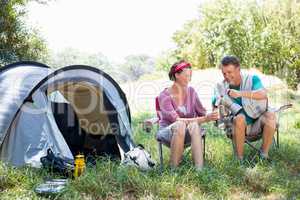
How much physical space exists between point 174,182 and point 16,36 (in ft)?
21.7

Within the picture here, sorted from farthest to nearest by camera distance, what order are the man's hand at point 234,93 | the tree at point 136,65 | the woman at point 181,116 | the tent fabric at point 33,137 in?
1. the tree at point 136,65
2. the man's hand at point 234,93
3. the tent fabric at point 33,137
4. the woman at point 181,116

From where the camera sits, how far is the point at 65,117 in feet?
17.7

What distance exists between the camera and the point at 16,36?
918 centimetres

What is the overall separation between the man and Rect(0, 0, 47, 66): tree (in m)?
5.66

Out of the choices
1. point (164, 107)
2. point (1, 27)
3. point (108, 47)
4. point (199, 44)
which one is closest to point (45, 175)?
point (164, 107)

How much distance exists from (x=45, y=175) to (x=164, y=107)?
4.15ft

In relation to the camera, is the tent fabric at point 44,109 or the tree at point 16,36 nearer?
the tent fabric at point 44,109

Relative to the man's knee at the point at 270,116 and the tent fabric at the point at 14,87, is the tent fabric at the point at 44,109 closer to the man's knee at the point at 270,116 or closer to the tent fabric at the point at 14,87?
the tent fabric at the point at 14,87

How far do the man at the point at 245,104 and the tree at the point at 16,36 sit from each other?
223 inches

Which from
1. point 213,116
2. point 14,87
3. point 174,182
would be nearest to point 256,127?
point 213,116

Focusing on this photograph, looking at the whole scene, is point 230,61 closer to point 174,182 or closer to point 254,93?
point 254,93

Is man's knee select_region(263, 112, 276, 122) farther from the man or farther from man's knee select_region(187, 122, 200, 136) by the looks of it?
A: man's knee select_region(187, 122, 200, 136)

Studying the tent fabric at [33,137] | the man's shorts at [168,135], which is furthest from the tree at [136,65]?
the man's shorts at [168,135]

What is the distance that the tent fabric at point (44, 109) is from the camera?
4.16 meters
